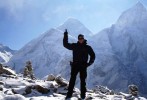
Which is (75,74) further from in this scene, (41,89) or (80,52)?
(41,89)

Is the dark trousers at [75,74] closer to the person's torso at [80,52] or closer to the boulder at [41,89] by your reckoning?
the person's torso at [80,52]

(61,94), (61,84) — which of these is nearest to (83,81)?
(61,94)

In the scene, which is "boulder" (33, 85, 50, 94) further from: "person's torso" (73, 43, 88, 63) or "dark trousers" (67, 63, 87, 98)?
"person's torso" (73, 43, 88, 63)

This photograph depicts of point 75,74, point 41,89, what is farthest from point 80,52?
point 41,89

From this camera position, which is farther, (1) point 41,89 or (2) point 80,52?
(1) point 41,89

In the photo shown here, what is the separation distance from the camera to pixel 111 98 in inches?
639

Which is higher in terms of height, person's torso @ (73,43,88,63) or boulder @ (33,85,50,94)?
person's torso @ (73,43,88,63)

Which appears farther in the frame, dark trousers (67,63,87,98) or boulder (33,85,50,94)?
boulder (33,85,50,94)

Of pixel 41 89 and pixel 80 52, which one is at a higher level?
pixel 80 52

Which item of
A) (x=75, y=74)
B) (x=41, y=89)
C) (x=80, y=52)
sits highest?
(x=80, y=52)

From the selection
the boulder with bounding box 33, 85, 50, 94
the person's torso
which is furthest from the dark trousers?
the boulder with bounding box 33, 85, 50, 94

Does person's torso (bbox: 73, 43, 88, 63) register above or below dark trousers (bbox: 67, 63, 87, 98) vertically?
above

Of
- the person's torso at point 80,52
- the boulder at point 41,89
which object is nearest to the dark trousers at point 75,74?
the person's torso at point 80,52

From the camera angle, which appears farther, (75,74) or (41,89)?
(41,89)
